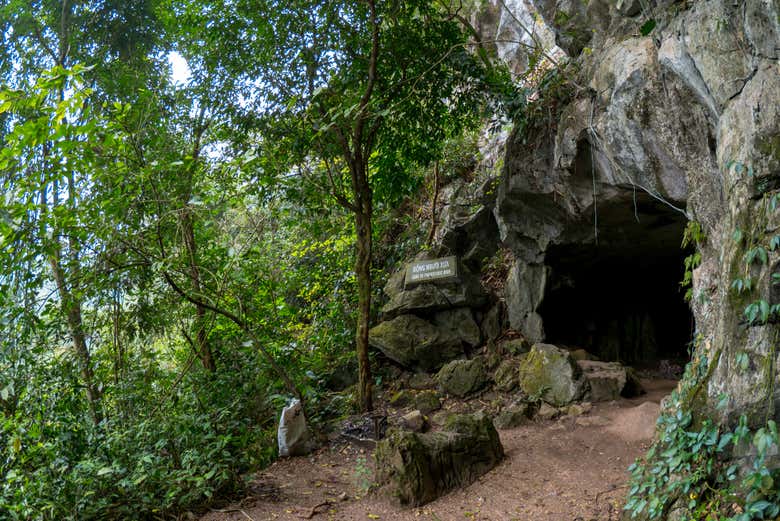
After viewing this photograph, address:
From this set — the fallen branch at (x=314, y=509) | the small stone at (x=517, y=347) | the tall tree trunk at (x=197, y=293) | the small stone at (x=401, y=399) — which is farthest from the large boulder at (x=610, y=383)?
the tall tree trunk at (x=197, y=293)

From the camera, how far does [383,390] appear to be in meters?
8.59

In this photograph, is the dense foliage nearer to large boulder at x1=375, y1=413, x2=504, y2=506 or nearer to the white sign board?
the white sign board

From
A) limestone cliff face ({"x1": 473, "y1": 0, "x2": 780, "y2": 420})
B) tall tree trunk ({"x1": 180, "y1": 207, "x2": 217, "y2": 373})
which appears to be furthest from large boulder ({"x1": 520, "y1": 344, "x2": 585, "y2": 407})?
tall tree trunk ({"x1": 180, "y1": 207, "x2": 217, "y2": 373})

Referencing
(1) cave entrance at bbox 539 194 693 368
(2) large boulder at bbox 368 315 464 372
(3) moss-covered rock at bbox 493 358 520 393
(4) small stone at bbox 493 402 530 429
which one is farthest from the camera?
(2) large boulder at bbox 368 315 464 372

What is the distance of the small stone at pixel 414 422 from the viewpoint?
665 cm

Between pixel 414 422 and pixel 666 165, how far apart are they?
390 centimetres

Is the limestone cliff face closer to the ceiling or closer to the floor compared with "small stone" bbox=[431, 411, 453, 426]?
closer to the ceiling

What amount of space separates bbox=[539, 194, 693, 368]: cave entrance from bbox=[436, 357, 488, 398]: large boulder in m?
1.36

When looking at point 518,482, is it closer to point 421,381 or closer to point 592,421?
point 592,421

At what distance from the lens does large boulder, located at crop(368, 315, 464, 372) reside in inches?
342

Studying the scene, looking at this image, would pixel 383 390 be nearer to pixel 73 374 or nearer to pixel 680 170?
pixel 73 374

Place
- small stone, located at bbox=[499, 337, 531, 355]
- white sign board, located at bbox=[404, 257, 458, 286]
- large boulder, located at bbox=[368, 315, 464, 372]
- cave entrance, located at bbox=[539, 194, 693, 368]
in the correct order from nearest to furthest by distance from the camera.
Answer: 1. cave entrance, located at bbox=[539, 194, 693, 368]
2. white sign board, located at bbox=[404, 257, 458, 286]
3. small stone, located at bbox=[499, 337, 531, 355]
4. large boulder, located at bbox=[368, 315, 464, 372]

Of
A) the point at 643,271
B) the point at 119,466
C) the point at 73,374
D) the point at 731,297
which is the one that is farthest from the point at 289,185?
the point at 643,271

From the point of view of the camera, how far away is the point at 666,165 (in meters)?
5.34
